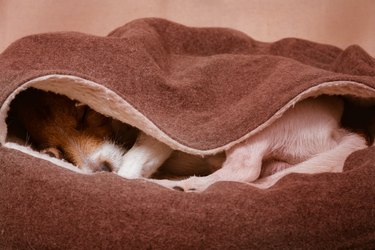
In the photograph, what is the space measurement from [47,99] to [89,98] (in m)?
0.21

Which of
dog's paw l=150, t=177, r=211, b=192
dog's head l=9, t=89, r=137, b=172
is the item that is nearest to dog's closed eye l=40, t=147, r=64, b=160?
dog's head l=9, t=89, r=137, b=172

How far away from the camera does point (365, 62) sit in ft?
4.89

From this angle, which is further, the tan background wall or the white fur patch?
the tan background wall

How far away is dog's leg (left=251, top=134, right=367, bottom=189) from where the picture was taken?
1.26 metres

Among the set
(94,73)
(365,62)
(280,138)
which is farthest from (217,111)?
(365,62)

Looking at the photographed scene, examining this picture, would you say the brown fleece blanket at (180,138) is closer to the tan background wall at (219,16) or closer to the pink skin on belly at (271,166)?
the pink skin on belly at (271,166)

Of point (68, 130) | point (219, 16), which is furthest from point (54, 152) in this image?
point (219, 16)

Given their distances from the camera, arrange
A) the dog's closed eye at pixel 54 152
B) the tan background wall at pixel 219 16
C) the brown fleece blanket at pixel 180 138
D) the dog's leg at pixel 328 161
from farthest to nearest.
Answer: the tan background wall at pixel 219 16 < the dog's closed eye at pixel 54 152 < the dog's leg at pixel 328 161 < the brown fleece blanket at pixel 180 138

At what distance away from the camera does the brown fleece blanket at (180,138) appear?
2.89ft

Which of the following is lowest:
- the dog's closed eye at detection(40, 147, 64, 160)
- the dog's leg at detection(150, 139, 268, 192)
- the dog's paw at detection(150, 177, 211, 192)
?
the dog's closed eye at detection(40, 147, 64, 160)

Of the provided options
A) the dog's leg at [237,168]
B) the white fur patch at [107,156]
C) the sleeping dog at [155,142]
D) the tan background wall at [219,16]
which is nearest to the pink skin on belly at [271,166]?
the sleeping dog at [155,142]

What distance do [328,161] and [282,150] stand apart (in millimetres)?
166

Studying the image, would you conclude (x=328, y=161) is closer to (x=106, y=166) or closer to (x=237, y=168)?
(x=237, y=168)

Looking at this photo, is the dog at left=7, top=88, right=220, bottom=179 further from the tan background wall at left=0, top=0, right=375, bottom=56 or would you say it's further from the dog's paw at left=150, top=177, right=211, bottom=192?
the tan background wall at left=0, top=0, right=375, bottom=56
